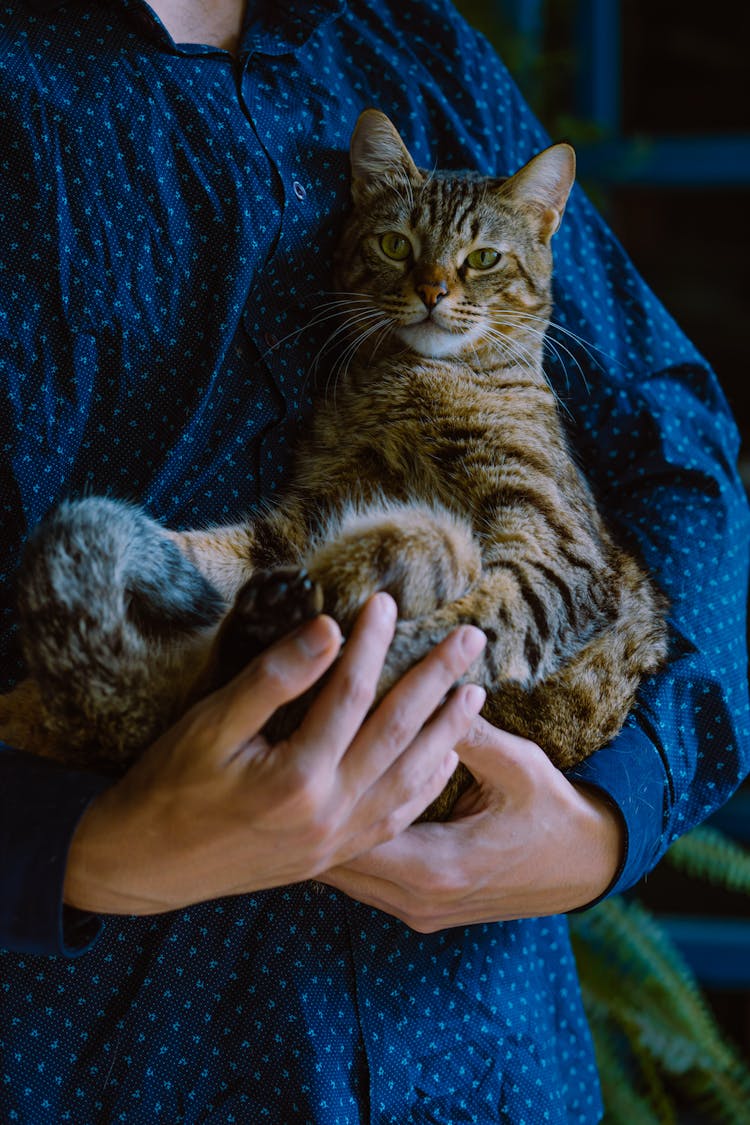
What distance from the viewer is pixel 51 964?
957mm

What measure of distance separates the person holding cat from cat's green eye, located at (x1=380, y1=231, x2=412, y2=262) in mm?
93

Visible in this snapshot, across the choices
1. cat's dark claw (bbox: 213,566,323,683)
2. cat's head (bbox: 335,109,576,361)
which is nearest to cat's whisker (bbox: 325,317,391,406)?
cat's head (bbox: 335,109,576,361)

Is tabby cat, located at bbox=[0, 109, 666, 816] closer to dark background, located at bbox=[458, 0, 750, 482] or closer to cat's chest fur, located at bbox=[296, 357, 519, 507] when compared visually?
cat's chest fur, located at bbox=[296, 357, 519, 507]

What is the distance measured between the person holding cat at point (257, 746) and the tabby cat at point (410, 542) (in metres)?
0.05

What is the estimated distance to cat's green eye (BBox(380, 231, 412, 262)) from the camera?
52.4 inches

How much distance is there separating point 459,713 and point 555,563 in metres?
0.31

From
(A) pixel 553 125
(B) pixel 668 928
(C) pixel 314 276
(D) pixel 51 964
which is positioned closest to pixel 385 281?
(C) pixel 314 276

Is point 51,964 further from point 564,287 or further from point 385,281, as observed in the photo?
point 564,287

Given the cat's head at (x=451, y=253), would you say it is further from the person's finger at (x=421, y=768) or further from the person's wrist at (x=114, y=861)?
the person's wrist at (x=114, y=861)

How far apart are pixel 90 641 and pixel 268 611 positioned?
0.19 m

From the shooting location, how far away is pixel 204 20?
1207 mm

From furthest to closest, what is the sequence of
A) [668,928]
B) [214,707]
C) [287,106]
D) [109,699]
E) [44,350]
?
[668,928], [287,106], [44,350], [109,699], [214,707]

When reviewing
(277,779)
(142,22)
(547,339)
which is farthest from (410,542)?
(142,22)

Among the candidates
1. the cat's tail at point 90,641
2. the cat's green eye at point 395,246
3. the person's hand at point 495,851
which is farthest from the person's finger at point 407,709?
the cat's green eye at point 395,246
